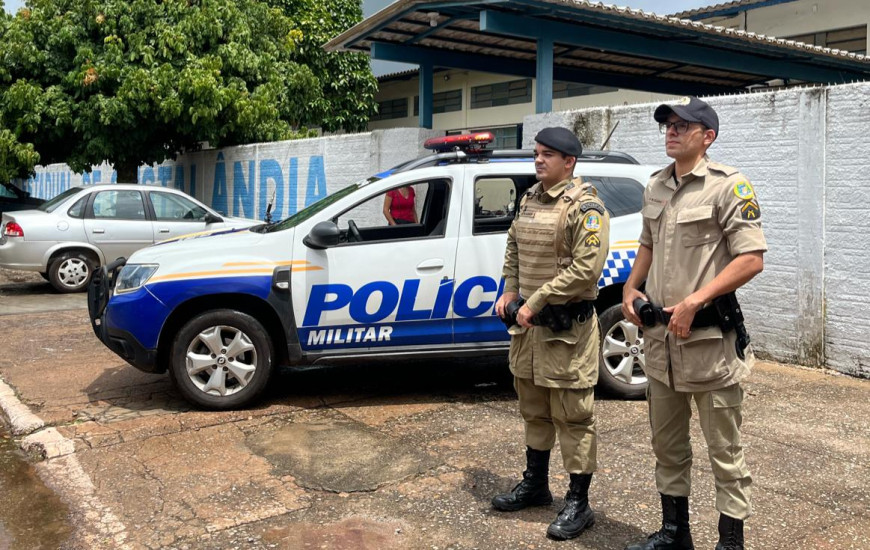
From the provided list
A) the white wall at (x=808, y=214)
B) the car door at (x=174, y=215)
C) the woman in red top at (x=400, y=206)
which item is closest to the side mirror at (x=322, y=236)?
the woman in red top at (x=400, y=206)

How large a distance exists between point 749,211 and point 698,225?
0.20 meters

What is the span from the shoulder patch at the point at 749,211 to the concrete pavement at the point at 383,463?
149cm

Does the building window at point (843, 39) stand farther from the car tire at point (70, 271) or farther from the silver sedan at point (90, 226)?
the car tire at point (70, 271)

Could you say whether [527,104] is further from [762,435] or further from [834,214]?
[762,435]

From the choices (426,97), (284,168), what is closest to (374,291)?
(426,97)

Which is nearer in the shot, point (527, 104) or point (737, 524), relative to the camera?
point (737, 524)

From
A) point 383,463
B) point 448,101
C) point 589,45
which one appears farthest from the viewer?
point 448,101

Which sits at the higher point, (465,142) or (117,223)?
(465,142)

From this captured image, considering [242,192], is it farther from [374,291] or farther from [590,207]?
[590,207]

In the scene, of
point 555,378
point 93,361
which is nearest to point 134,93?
point 93,361

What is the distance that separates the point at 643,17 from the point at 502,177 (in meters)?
4.96

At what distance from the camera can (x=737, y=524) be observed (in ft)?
10.7

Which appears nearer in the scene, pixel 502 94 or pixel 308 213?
pixel 308 213

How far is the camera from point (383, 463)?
475cm
